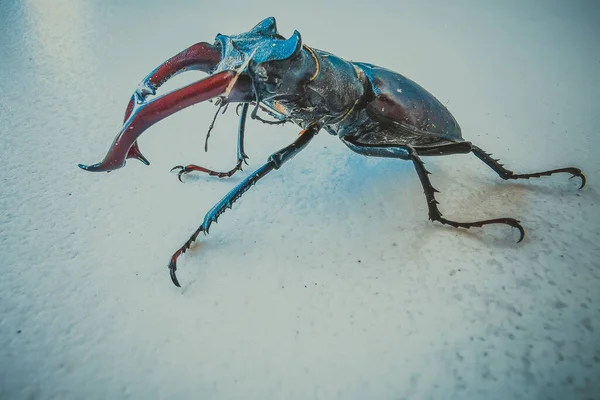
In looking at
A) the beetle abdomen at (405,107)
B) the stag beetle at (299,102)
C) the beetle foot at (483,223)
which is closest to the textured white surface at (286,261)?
the beetle foot at (483,223)

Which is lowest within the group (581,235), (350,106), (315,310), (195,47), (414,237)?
(315,310)

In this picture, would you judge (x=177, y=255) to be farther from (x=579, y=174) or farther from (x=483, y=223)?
(x=579, y=174)

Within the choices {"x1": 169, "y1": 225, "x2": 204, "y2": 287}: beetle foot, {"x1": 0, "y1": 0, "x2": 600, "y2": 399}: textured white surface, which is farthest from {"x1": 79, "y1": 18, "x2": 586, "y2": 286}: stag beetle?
{"x1": 0, "y1": 0, "x2": 600, "y2": 399}: textured white surface

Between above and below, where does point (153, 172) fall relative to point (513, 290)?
below

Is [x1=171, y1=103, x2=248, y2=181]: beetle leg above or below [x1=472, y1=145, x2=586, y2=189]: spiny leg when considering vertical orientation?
below

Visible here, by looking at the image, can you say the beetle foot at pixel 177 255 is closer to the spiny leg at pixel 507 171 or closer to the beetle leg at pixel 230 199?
the beetle leg at pixel 230 199

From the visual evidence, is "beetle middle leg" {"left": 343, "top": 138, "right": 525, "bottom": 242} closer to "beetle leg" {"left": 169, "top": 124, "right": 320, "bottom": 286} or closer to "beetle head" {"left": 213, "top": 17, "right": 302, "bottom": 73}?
"beetle leg" {"left": 169, "top": 124, "right": 320, "bottom": 286}

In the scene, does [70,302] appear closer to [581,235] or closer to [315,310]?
[315,310]

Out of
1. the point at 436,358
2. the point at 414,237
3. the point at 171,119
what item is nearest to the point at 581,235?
the point at 414,237

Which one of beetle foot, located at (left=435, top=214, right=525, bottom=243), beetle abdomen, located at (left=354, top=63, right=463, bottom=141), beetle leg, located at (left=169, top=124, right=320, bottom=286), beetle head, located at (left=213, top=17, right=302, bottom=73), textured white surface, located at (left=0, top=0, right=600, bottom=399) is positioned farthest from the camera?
beetle abdomen, located at (left=354, top=63, right=463, bottom=141)
